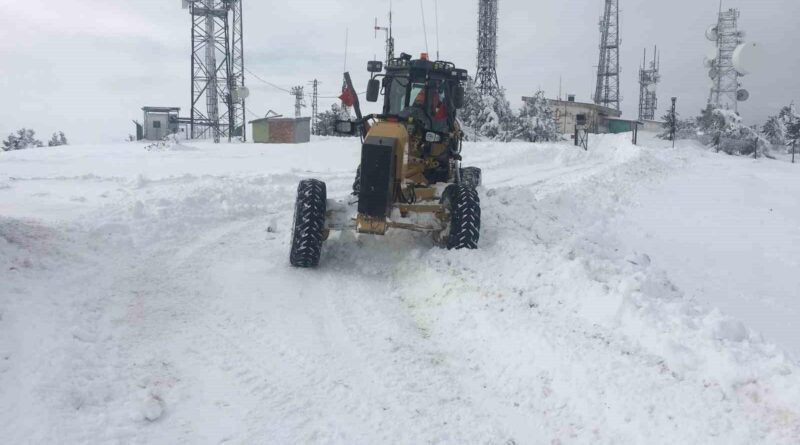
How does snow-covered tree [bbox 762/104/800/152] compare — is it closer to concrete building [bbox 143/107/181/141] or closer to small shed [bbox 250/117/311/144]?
small shed [bbox 250/117/311/144]

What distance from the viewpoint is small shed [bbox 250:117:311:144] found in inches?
1406

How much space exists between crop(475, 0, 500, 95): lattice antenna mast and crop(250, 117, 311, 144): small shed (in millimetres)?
14769

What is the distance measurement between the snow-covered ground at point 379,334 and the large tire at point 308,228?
243 mm

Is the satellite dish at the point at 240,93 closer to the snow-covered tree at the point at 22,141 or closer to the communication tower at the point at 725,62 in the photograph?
the snow-covered tree at the point at 22,141

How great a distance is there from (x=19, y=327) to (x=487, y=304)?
12.6 feet

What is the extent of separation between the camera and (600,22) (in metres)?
56.9

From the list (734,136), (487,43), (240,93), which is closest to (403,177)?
(240,93)

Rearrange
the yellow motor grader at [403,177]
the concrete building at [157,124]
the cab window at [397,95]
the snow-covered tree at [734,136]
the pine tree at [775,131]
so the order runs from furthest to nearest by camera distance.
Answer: the pine tree at [775,131] < the concrete building at [157,124] < the snow-covered tree at [734,136] < the cab window at [397,95] < the yellow motor grader at [403,177]

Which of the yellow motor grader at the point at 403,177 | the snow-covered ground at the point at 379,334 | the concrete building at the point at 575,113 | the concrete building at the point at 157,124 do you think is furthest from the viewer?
the concrete building at the point at 575,113

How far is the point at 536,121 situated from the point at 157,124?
25.0m

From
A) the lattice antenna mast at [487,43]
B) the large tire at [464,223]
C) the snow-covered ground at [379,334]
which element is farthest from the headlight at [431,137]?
the lattice antenna mast at [487,43]

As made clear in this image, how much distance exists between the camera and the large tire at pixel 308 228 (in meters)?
6.90

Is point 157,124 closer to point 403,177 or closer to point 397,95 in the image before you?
point 397,95

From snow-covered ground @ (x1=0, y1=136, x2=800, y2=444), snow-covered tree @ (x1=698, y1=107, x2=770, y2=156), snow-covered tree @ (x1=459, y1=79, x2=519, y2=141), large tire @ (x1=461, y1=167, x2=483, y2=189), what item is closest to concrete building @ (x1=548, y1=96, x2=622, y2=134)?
snow-covered tree @ (x1=459, y1=79, x2=519, y2=141)
